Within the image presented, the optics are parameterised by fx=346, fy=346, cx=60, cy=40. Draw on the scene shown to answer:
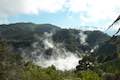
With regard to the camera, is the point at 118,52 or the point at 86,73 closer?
the point at 118,52

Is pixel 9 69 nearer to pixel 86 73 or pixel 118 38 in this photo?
pixel 118 38

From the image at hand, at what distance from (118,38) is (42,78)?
68.2 meters

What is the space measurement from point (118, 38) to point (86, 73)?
316 ft

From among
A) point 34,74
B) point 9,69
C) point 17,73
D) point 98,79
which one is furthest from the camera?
point 98,79

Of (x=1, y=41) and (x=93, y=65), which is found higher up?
(x=1, y=41)

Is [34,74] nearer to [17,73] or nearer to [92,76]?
[17,73]

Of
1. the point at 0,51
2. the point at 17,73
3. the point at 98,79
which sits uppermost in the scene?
the point at 0,51

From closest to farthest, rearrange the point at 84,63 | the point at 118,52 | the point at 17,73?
the point at 118,52
the point at 17,73
the point at 84,63

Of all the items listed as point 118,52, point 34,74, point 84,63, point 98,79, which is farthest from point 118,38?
point 84,63

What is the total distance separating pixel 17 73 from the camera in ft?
168

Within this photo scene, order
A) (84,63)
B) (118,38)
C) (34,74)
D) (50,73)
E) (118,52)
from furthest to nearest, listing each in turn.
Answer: (84,63) < (50,73) < (34,74) < (118,52) < (118,38)

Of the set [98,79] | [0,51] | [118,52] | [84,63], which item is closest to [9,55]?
[0,51]

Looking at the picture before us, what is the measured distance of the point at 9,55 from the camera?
49.6 m

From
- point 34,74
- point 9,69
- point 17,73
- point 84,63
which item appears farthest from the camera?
point 84,63
